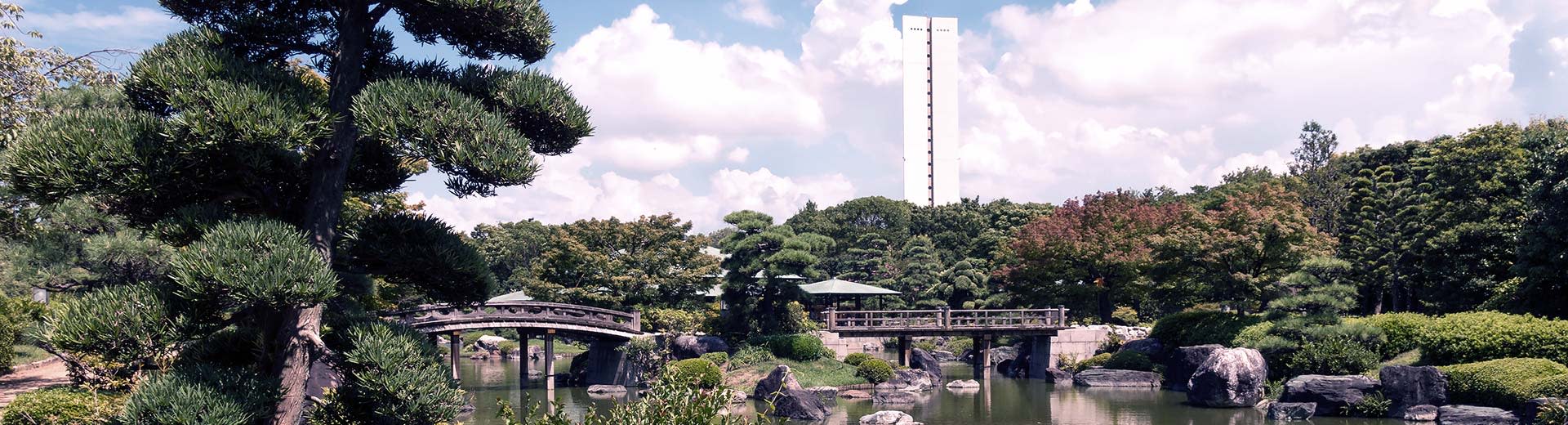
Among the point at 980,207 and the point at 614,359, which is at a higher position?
the point at 980,207

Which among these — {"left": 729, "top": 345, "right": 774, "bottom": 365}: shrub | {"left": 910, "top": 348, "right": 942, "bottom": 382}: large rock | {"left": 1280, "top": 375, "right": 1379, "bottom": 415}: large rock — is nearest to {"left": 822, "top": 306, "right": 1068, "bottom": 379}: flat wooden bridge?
{"left": 910, "top": 348, "right": 942, "bottom": 382}: large rock

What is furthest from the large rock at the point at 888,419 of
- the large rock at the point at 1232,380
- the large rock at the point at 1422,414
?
the large rock at the point at 1422,414

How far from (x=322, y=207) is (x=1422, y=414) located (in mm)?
20493

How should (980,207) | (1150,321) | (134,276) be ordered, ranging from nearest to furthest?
1. (134,276)
2. (1150,321)
3. (980,207)

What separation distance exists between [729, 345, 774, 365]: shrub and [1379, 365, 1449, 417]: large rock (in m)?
14.6

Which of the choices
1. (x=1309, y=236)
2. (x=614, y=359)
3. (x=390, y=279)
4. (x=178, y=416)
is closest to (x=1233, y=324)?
(x=1309, y=236)

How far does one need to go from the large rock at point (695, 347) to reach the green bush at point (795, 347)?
4.59ft

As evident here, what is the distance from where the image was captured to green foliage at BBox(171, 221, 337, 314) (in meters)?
5.93

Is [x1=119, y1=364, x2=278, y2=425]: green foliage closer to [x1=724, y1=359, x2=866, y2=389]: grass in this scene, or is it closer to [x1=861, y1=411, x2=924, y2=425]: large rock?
[x1=861, y1=411, x2=924, y2=425]: large rock

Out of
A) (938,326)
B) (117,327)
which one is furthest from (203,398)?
(938,326)

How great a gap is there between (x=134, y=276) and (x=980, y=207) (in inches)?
1632

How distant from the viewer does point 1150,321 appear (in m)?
37.8

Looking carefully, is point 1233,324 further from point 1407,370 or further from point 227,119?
point 227,119

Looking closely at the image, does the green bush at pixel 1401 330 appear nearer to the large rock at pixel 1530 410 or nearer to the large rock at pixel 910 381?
the large rock at pixel 1530 410
